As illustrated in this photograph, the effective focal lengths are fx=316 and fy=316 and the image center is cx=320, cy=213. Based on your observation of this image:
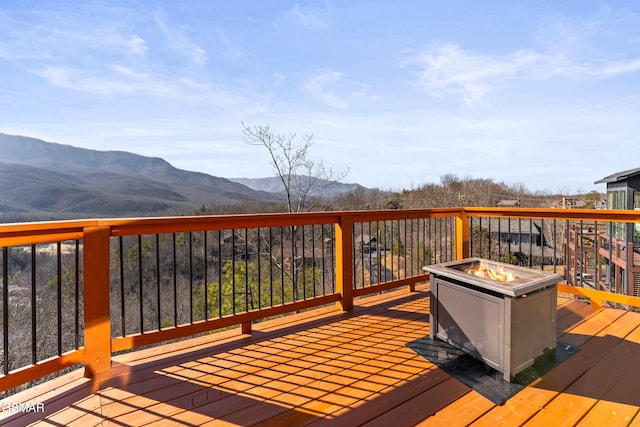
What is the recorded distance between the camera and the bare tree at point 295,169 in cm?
1262

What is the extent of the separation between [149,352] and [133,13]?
10.9 m

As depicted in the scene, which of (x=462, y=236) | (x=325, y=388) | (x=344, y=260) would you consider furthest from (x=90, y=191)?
(x=325, y=388)

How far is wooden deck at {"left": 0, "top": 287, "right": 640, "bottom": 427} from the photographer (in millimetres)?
1635

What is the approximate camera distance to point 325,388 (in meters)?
1.92

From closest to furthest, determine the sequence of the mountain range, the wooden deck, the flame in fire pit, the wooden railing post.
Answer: the wooden deck
the wooden railing post
the flame in fire pit
the mountain range

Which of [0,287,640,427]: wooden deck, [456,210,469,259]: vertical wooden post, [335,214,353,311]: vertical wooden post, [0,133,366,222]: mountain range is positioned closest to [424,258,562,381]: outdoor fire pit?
[0,287,640,427]: wooden deck

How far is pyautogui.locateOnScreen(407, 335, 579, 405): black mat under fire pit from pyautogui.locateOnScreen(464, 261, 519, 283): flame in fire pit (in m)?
0.60

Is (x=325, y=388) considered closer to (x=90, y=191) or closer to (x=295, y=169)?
(x=295, y=169)

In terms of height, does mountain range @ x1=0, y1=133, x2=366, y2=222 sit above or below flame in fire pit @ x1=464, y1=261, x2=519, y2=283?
above

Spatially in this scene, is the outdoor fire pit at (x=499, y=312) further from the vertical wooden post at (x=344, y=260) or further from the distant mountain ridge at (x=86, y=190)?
the distant mountain ridge at (x=86, y=190)

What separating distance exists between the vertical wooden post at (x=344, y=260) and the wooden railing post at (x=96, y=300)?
1.99m

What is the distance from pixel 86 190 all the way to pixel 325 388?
101 ft

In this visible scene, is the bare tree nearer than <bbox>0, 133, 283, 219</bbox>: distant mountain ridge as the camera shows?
Yes

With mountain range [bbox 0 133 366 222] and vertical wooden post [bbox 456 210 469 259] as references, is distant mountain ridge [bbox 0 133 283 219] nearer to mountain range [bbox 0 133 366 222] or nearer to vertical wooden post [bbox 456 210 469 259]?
mountain range [bbox 0 133 366 222]
